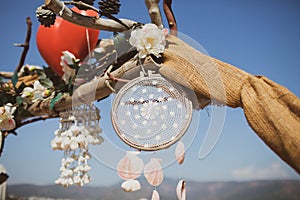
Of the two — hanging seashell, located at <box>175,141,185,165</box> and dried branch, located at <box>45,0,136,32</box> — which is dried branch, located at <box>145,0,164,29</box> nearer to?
dried branch, located at <box>45,0,136,32</box>

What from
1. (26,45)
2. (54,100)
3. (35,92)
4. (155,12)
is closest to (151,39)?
(155,12)


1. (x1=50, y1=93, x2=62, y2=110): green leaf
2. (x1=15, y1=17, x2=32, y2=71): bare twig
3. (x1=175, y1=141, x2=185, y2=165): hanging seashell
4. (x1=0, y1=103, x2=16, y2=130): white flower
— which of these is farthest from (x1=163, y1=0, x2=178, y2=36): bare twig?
(x1=15, y1=17, x2=32, y2=71): bare twig

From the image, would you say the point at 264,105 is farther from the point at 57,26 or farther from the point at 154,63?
the point at 57,26

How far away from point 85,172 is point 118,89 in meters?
0.19

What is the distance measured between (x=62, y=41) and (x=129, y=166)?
37 cm

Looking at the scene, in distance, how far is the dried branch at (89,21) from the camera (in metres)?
0.62

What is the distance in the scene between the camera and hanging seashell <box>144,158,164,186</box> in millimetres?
585

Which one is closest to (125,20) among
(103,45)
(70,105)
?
(103,45)

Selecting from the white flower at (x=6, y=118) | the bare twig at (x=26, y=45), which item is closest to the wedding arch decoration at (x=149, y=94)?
the white flower at (x=6, y=118)

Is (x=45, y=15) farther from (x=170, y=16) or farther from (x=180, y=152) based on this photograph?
(x=180, y=152)

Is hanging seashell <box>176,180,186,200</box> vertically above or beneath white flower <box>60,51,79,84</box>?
beneath

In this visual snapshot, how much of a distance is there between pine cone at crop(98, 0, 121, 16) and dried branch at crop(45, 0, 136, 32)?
0.04ft

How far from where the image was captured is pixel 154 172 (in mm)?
592

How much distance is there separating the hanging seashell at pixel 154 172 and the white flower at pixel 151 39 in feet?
0.52
